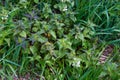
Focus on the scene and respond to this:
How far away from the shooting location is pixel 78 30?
286 centimetres

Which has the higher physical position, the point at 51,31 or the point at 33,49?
the point at 51,31

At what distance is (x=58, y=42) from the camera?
274cm

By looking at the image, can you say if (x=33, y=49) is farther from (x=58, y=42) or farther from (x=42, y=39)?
(x=58, y=42)

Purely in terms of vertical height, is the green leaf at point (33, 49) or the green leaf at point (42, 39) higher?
the green leaf at point (42, 39)

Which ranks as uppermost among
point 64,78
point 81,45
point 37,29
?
point 37,29

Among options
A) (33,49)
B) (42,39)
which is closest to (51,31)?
(42,39)

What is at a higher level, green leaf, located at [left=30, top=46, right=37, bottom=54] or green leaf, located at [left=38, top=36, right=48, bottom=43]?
green leaf, located at [left=38, top=36, right=48, bottom=43]

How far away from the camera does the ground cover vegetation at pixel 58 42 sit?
270cm

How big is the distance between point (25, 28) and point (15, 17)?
1.16 ft

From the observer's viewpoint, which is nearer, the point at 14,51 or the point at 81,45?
the point at 14,51

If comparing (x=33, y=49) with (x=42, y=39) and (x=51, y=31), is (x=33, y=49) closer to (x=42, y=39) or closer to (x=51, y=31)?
(x=42, y=39)

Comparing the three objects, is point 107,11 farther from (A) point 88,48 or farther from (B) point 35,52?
(B) point 35,52

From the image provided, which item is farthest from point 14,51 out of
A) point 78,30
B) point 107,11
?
point 107,11

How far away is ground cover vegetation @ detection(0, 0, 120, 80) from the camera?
270 cm
